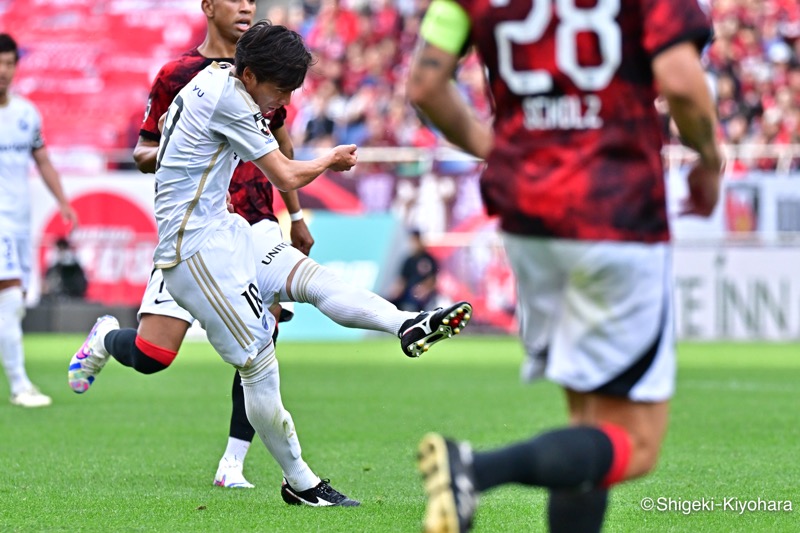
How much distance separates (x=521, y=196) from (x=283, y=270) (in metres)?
2.76

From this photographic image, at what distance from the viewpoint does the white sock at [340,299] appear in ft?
20.1

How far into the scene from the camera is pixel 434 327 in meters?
5.81

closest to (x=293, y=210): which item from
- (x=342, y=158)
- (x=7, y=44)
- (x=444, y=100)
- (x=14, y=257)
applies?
(x=342, y=158)

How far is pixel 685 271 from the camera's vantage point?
64.4 feet

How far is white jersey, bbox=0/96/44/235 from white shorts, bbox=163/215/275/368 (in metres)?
5.36

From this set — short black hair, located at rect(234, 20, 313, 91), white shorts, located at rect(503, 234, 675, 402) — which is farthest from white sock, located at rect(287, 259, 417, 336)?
white shorts, located at rect(503, 234, 675, 402)

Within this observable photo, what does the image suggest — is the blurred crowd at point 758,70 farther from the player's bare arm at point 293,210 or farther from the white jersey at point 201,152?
the white jersey at point 201,152

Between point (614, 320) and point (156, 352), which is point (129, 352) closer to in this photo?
point (156, 352)

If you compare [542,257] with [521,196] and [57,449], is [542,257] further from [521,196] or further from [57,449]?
[57,449]

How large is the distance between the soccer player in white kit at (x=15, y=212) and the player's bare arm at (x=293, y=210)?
4.21 metres

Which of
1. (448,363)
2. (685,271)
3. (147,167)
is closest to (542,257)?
(147,167)

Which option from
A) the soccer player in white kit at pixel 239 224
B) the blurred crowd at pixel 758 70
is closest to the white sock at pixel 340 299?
the soccer player in white kit at pixel 239 224

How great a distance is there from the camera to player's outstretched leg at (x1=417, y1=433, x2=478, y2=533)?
330 centimetres

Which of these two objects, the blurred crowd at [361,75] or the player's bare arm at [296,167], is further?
the blurred crowd at [361,75]
